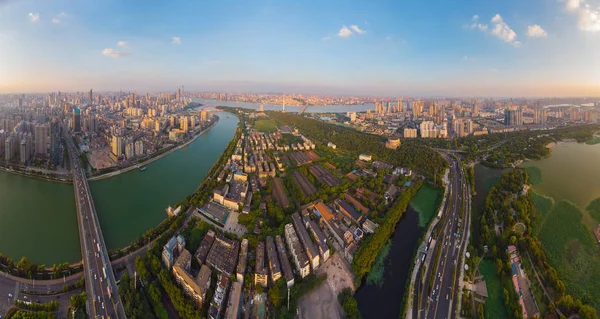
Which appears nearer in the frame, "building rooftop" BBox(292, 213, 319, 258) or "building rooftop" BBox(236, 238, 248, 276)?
"building rooftop" BBox(236, 238, 248, 276)

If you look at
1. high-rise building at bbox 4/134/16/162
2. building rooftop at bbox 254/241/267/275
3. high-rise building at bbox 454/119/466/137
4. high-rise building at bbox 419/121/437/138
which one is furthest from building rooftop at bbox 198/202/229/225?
high-rise building at bbox 454/119/466/137

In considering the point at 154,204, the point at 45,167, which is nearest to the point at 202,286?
the point at 154,204

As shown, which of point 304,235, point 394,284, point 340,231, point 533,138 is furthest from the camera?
point 533,138

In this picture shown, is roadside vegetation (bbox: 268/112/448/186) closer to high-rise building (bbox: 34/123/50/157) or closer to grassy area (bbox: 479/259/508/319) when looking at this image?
grassy area (bbox: 479/259/508/319)

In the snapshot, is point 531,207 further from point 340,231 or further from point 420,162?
point 340,231

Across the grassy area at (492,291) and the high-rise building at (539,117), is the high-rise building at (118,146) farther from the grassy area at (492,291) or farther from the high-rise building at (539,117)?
the high-rise building at (539,117)

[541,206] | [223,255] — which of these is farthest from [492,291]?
[223,255]
